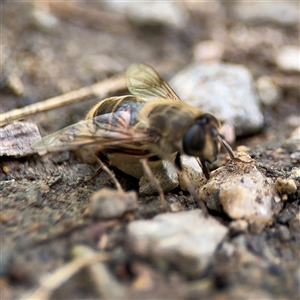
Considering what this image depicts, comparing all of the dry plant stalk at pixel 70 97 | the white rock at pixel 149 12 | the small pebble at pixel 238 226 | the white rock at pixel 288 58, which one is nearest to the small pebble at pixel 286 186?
the small pebble at pixel 238 226

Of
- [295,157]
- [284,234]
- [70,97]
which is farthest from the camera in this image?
[70,97]

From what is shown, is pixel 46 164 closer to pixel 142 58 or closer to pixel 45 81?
pixel 45 81

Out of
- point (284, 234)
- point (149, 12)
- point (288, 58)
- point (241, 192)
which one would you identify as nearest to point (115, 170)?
point (241, 192)

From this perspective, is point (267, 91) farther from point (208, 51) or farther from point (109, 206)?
point (109, 206)

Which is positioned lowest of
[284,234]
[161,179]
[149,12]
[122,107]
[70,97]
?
[284,234]

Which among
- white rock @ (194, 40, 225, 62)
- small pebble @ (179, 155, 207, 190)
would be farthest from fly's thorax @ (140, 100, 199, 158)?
white rock @ (194, 40, 225, 62)

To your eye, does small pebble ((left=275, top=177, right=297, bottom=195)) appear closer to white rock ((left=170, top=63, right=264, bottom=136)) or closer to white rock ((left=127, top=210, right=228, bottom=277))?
white rock ((left=127, top=210, right=228, bottom=277))

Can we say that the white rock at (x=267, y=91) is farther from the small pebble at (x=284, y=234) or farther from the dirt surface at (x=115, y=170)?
the small pebble at (x=284, y=234)
